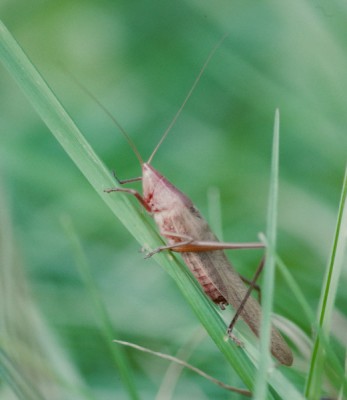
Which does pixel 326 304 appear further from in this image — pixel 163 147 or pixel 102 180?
pixel 163 147

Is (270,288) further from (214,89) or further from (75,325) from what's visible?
(214,89)

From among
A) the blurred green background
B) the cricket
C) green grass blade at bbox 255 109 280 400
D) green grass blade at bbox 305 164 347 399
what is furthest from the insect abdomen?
green grass blade at bbox 255 109 280 400

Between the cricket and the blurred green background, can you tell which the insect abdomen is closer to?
the cricket

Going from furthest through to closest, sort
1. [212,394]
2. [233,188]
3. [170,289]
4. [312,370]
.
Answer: [233,188] → [170,289] → [212,394] → [312,370]

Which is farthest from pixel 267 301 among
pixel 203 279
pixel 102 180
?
pixel 203 279

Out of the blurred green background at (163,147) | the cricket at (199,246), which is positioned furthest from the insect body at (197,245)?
the blurred green background at (163,147)

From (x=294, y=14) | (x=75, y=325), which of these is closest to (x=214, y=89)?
(x=294, y=14)
